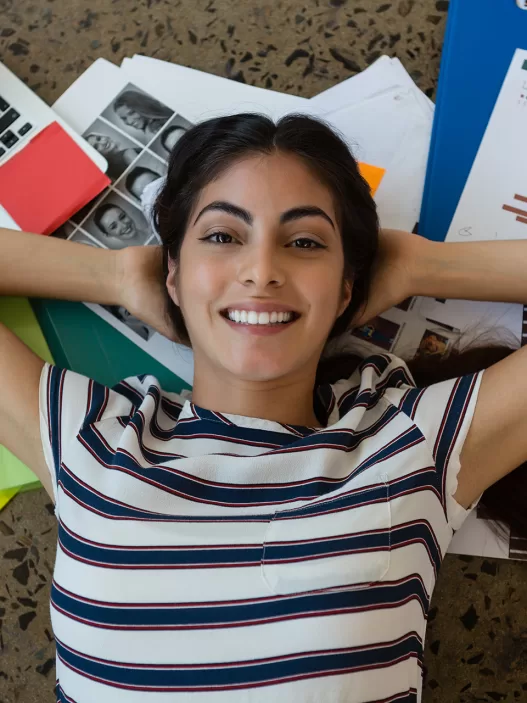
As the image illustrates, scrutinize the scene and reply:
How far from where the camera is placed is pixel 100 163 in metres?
1.02

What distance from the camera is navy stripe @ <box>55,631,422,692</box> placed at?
2.18 feet

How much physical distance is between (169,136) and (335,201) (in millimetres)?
373

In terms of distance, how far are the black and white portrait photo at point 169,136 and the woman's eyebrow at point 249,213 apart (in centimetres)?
31

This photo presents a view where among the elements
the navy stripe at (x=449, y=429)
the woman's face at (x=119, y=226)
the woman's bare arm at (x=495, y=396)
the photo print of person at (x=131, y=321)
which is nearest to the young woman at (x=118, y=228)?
the woman's face at (x=119, y=226)

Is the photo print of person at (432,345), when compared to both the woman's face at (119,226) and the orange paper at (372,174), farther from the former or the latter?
the woman's face at (119,226)

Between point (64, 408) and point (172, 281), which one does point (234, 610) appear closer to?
point (64, 408)

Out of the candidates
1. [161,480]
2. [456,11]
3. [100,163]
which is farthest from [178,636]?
[456,11]

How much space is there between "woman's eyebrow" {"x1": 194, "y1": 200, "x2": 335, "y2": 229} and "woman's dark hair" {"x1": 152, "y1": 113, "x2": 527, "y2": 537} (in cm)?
5

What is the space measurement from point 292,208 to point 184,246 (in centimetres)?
15

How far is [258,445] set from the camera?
0.80 m

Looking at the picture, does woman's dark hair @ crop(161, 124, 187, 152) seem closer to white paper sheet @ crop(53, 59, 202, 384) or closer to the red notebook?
white paper sheet @ crop(53, 59, 202, 384)

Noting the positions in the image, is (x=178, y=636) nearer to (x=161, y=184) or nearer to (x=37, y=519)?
(x=37, y=519)

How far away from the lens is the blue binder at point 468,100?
100 centimetres

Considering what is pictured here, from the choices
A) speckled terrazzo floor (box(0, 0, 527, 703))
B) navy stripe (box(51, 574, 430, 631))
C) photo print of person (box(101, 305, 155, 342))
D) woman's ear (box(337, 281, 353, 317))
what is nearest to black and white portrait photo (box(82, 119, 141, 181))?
speckled terrazzo floor (box(0, 0, 527, 703))
